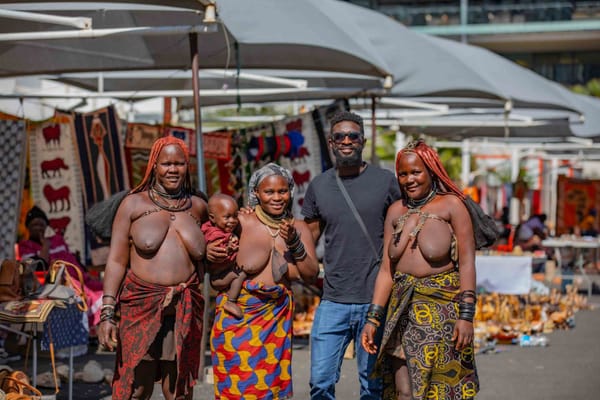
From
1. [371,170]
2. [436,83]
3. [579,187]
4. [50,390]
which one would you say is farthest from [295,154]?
[579,187]

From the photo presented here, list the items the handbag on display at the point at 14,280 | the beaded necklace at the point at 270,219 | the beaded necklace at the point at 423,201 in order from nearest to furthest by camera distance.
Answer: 1. the beaded necklace at the point at 423,201
2. the beaded necklace at the point at 270,219
3. the handbag on display at the point at 14,280

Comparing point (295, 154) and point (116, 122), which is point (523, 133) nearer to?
point (295, 154)

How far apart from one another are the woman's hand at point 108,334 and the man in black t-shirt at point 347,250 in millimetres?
1164

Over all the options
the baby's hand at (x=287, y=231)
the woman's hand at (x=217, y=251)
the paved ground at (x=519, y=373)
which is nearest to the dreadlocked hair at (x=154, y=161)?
the woman's hand at (x=217, y=251)

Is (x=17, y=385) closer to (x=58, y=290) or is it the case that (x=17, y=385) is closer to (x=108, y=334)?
(x=58, y=290)

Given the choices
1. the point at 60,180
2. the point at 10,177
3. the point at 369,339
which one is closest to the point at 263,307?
the point at 369,339

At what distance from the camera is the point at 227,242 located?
554 cm

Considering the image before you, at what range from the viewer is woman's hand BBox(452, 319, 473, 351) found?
203 inches

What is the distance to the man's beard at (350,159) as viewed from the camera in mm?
5852

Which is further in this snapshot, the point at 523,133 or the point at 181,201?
the point at 523,133

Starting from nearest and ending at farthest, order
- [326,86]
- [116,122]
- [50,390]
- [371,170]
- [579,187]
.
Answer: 1. [371,170]
2. [50,390]
3. [116,122]
4. [326,86]
5. [579,187]

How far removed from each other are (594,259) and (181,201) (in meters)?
19.3

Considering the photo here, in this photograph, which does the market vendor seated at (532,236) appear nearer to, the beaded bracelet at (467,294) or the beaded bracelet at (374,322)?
the beaded bracelet at (374,322)

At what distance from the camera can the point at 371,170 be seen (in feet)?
19.5
